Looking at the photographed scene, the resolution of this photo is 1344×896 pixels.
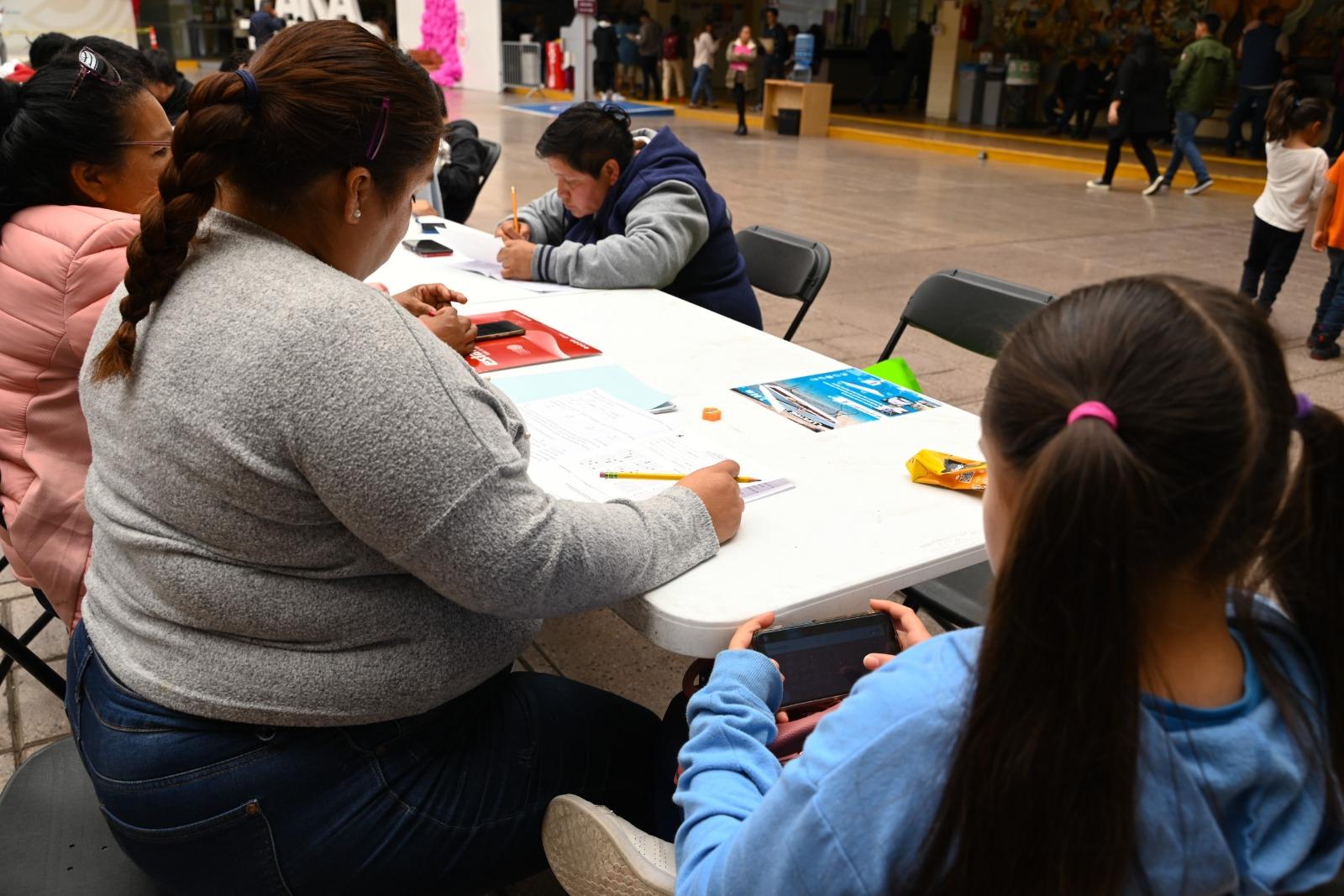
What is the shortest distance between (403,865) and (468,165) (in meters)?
3.97

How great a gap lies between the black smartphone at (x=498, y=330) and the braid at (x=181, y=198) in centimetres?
118

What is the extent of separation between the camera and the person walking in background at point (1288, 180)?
17.4ft

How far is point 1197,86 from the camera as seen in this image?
10039 millimetres

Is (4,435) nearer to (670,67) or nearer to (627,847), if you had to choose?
(627,847)

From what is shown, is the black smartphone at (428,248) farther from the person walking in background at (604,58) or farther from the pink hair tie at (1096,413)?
the person walking in background at (604,58)

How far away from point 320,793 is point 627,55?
2003 centimetres

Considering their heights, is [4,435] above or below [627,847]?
above

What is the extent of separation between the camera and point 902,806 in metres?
0.78

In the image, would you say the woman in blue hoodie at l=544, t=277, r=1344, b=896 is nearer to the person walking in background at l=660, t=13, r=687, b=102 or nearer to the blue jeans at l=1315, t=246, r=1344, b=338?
the blue jeans at l=1315, t=246, r=1344, b=338

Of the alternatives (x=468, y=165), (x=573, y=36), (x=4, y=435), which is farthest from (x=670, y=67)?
(x=4, y=435)

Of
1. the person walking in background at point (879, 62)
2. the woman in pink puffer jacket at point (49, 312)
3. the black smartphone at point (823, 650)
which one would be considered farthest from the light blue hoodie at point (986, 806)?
the person walking in background at point (879, 62)

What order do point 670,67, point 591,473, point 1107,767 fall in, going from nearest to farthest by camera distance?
point 1107,767, point 591,473, point 670,67

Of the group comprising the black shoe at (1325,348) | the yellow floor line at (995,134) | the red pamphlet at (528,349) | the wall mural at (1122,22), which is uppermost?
the wall mural at (1122,22)

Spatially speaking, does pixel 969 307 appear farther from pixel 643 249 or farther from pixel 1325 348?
pixel 1325 348
